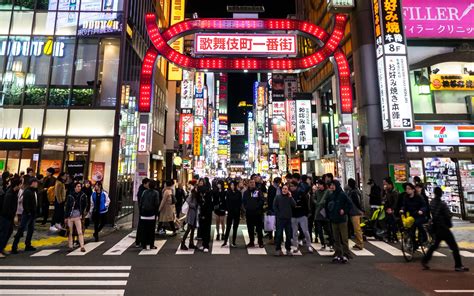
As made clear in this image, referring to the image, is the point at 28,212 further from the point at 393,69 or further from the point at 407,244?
the point at 393,69

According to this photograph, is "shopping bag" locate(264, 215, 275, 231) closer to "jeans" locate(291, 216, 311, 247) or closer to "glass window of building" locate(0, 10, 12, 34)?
"jeans" locate(291, 216, 311, 247)

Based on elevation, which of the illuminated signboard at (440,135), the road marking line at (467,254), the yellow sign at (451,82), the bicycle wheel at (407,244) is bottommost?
the road marking line at (467,254)

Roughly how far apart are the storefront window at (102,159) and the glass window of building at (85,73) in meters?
2.43

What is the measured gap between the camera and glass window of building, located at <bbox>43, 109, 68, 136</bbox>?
→ 1642 cm

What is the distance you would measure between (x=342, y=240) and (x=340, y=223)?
52 centimetres

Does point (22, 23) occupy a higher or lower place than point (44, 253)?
higher

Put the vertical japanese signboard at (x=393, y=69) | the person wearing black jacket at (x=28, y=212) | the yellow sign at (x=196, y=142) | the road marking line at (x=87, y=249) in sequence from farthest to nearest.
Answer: the yellow sign at (x=196, y=142) → the vertical japanese signboard at (x=393, y=69) → the person wearing black jacket at (x=28, y=212) → the road marking line at (x=87, y=249)

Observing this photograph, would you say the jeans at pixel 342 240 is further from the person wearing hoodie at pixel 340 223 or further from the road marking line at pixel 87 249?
the road marking line at pixel 87 249

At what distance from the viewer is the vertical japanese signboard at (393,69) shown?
14.9m

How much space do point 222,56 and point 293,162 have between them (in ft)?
59.0

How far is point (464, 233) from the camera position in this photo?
470 inches

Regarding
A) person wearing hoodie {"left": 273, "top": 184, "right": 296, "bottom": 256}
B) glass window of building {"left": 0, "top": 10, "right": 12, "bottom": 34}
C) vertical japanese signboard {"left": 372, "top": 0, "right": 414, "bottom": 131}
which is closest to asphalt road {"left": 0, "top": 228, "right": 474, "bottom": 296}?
person wearing hoodie {"left": 273, "top": 184, "right": 296, "bottom": 256}

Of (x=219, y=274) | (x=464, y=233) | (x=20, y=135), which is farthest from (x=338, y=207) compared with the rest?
(x=20, y=135)

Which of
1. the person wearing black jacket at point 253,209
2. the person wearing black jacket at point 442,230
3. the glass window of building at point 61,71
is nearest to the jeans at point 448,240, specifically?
the person wearing black jacket at point 442,230
